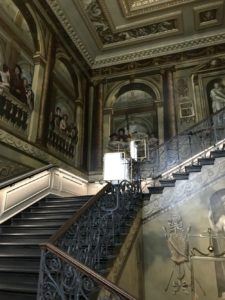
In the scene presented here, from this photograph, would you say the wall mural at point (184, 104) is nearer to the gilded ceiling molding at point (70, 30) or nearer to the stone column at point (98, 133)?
the stone column at point (98, 133)

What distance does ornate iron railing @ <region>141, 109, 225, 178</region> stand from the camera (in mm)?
7980

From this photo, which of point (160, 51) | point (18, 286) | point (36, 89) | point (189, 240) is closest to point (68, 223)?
point (18, 286)

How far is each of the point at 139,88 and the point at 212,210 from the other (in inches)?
239

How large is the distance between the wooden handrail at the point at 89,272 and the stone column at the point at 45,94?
4.94m

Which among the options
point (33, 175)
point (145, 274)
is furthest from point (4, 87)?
point (145, 274)

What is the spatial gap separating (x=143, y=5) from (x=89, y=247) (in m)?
8.70

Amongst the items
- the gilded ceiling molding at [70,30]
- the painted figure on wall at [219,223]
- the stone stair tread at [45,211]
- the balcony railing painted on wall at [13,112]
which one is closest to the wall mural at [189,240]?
the painted figure on wall at [219,223]

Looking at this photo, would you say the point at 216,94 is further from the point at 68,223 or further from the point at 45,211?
the point at 68,223

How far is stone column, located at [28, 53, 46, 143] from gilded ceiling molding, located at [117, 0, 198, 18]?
144 inches

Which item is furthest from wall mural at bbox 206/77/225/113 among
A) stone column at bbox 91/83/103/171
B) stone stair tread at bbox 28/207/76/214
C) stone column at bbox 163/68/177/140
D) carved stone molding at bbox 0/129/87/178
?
stone stair tread at bbox 28/207/76/214

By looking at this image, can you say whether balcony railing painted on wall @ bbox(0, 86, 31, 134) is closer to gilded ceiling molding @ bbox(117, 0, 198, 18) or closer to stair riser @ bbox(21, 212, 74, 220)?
stair riser @ bbox(21, 212, 74, 220)

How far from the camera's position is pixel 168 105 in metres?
9.87

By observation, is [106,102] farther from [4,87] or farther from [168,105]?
[4,87]

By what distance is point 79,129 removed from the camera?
985cm
